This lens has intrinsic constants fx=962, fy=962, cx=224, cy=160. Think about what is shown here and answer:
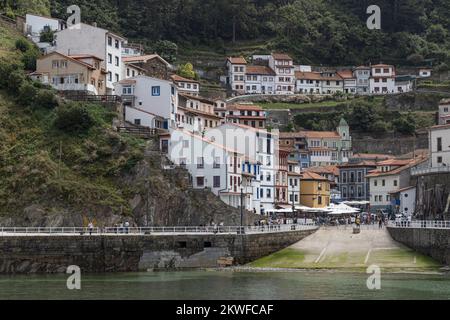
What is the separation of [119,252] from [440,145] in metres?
39.8

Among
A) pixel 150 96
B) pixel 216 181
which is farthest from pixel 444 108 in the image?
pixel 216 181

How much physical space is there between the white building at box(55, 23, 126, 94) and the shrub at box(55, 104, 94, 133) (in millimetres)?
14539

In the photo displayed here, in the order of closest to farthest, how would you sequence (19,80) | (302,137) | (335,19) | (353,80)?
(19,80)
(302,137)
(353,80)
(335,19)

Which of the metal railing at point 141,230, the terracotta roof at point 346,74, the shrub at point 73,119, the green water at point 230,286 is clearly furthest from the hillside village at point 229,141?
the terracotta roof at point 346,74

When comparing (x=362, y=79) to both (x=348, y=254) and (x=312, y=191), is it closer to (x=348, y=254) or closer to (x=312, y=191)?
(x=312, y=191)

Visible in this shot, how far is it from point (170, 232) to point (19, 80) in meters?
30.7

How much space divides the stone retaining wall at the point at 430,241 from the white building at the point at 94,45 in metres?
45.8

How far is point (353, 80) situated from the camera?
172750 millimetres

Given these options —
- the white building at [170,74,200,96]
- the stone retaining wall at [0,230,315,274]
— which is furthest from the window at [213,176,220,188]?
the white building at [170,74,200,96]

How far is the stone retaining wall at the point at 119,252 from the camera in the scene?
80812 millimetres

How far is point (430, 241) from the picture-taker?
79812mm
